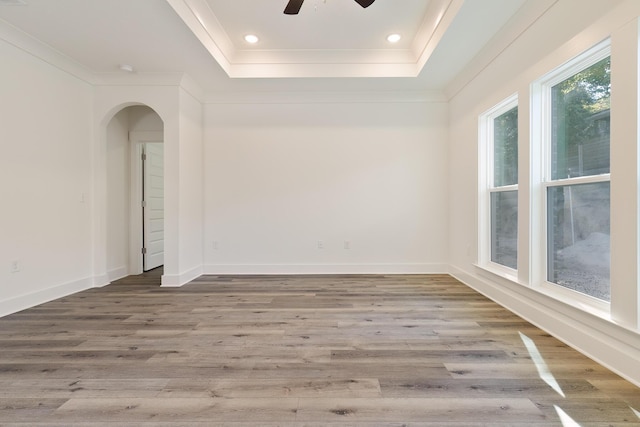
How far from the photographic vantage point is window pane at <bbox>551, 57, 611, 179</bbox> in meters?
2.06

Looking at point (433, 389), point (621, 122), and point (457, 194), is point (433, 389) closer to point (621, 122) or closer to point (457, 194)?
point (621, 122)

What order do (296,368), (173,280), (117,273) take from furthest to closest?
(117,273) → (173,280) → (296,368)

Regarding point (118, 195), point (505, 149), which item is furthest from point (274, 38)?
point (118, 195)

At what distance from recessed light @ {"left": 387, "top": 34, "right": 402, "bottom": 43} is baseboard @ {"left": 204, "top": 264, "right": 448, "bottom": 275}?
311 cm

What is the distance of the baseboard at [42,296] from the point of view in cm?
286

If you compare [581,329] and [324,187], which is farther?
[324,187]

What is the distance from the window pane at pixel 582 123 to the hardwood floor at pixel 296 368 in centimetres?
136

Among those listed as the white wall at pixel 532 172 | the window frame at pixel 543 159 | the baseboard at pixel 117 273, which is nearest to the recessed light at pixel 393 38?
the white wall at pixel 532 172

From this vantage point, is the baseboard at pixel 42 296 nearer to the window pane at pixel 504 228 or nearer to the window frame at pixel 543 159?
the window frame at pixel 543 159

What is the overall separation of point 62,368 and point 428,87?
5016 millimetres

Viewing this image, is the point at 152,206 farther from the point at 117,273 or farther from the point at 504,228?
the point at 504,228

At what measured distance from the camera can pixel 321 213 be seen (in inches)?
180

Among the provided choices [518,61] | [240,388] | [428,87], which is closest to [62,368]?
[240,388]

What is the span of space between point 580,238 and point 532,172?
678 millimetres
